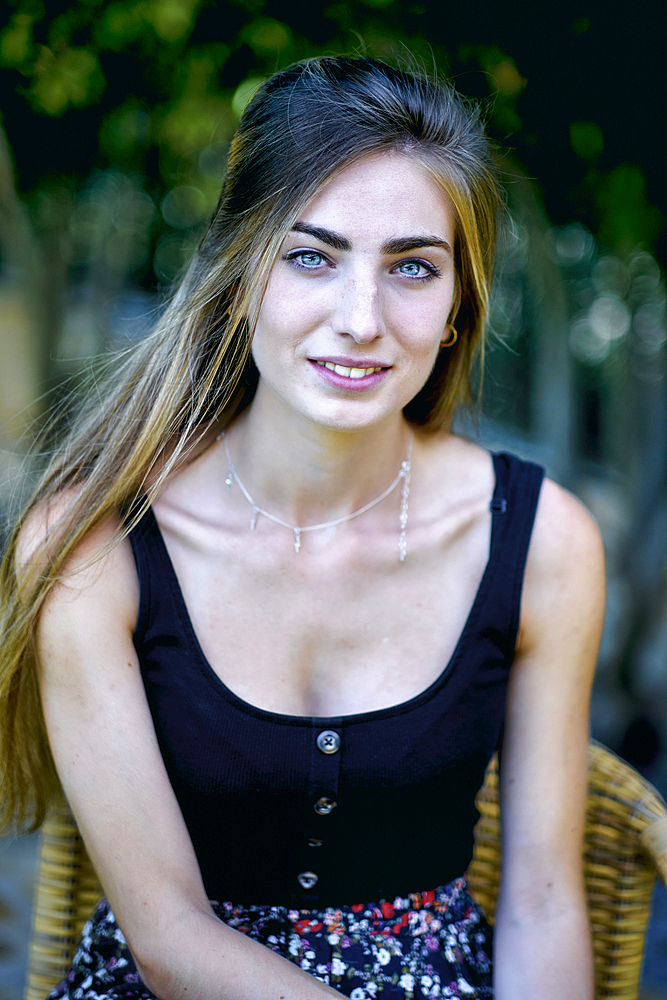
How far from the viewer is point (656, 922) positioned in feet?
9.77

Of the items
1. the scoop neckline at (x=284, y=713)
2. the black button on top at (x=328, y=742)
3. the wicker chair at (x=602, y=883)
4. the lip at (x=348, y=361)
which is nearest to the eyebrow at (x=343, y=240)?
the lip at (x=348, y=361)

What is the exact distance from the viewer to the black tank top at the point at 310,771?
1.63 m

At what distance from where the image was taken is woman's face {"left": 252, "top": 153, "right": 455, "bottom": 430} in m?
1.52

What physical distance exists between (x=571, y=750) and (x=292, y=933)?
66 centimetres

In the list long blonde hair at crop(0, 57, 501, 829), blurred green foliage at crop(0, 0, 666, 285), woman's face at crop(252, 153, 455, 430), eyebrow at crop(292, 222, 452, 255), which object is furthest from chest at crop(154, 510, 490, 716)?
blurred green foliage at crop(0, 0, 666, 285)

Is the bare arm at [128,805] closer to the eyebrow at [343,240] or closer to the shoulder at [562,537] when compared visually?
the eyebrow at [343,240]

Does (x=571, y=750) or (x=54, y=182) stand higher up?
(x=54, y=182)

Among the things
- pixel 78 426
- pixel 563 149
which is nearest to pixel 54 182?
pixel 78 426

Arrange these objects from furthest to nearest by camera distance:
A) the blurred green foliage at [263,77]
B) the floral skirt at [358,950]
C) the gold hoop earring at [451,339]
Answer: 1. the blurred green foliage at [263,77]
2. the gold hoop earring at [451,339]
3. the floral skirt at [358,950]

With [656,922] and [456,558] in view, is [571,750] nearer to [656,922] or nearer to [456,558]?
[456,558]

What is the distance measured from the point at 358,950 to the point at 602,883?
56 cm

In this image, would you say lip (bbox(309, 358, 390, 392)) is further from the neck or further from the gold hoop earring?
the gold hoop earring

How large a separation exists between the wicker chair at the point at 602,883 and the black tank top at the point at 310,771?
33 cm

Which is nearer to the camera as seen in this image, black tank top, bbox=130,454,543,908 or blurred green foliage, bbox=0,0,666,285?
black tank top, bbox=130,454,543,908
